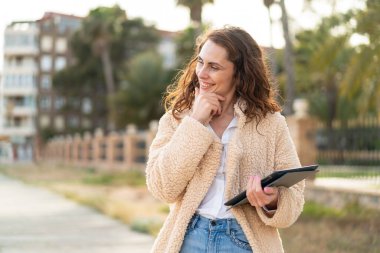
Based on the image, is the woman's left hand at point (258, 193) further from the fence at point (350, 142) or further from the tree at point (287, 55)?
the tree at point (287, 55)

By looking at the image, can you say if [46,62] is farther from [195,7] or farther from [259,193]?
[259,193]

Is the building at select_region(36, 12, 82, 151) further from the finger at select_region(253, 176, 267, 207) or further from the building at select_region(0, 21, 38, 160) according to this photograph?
the finger at select_region(253, 176, 267, 207)

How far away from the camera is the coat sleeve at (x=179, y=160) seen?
2619mm

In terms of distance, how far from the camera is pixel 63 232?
9320 mm

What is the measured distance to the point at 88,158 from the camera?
40875 millimetres

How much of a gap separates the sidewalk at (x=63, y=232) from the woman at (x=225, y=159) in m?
4.95

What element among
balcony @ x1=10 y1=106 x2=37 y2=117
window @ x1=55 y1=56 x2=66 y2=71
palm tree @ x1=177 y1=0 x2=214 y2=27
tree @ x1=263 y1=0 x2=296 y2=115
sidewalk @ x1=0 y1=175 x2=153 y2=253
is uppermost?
palm tree @ x1=177 y1=0 x2=214 y2=27

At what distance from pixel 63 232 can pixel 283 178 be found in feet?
23.5

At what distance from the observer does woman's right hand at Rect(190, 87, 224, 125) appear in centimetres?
268

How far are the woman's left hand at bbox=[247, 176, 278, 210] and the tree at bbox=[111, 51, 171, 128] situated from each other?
160 ft

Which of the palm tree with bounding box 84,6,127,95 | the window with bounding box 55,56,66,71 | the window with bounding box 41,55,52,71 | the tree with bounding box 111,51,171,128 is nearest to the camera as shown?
the tree with bounding box 111,51,171,128

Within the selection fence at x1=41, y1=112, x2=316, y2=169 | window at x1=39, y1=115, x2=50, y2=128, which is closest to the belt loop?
fence at x1=41, y1=112, x2=316, y2=169

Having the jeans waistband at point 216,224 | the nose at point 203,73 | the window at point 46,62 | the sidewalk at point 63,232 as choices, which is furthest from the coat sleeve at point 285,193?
the window at point 46,62

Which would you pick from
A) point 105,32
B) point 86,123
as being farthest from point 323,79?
point 86,123
